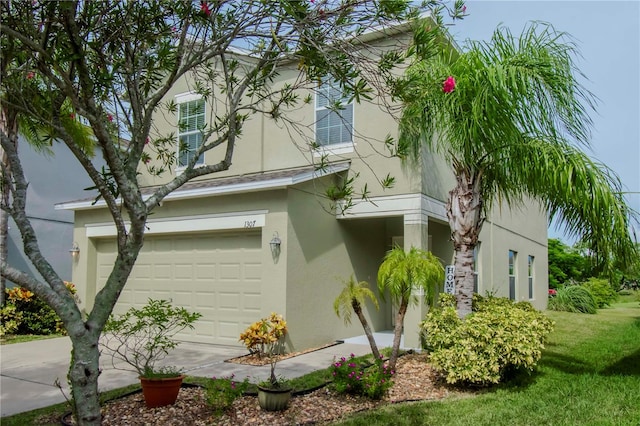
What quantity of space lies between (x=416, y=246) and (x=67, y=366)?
276 inches

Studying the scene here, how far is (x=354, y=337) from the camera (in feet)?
40.5

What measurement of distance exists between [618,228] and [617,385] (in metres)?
2.30

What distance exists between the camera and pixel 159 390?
625 centimetres

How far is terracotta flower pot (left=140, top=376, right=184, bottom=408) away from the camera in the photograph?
6227mm

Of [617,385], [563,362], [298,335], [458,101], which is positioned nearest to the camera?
[617,385]

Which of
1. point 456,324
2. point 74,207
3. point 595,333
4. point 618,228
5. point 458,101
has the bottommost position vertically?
point 595,333

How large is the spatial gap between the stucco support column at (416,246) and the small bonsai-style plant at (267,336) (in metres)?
2.57

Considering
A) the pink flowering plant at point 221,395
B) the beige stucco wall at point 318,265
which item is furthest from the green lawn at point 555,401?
the beige stucco wall at point 318,265

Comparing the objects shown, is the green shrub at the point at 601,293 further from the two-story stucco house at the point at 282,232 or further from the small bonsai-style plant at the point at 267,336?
the small bonsai-style plant at the point at 267,336

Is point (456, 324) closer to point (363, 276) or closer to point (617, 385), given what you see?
point (617, 385)

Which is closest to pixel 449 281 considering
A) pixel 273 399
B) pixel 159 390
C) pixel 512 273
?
pixel 273 399

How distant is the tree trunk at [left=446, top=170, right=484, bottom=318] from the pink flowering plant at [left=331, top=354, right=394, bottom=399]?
2.71 meters

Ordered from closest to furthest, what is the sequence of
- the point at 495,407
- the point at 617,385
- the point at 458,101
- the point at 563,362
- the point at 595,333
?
1. the point at 495,407
2. the point at 617,385
3. the point at 458,101
4. the point at 563,362
5. the point at 595,333

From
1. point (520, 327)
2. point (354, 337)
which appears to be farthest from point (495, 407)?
point (354, 337)
